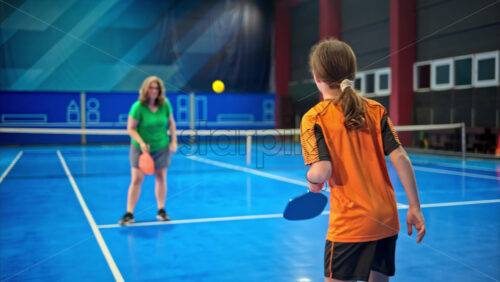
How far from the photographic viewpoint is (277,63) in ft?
87.6

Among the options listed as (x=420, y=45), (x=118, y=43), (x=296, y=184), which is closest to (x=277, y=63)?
(x=118, y=43)

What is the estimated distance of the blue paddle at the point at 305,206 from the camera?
2.26m

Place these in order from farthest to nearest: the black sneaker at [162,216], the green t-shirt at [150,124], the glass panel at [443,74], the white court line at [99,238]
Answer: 1. the glass panel at [443,74]
2. the black sneaker at [162,216]
3. the green t-shirt at [150,124]
4. the white court line at [99,238]

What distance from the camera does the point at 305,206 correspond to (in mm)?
2332

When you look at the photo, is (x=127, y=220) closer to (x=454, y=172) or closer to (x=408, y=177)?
(x=408, y=177)

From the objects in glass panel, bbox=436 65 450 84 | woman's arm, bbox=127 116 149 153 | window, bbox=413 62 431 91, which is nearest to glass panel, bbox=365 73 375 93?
window, bbox=413 62 431 91

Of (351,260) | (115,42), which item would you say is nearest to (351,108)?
(351,260)

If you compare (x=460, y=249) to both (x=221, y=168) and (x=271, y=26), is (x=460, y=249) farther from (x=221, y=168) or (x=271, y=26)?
(x=271, y=26)

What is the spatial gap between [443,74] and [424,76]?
2.84ft

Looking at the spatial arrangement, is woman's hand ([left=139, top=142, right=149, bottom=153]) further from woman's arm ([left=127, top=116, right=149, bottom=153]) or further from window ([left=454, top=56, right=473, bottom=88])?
window ([left=454, top=56, right=473, bottom=88])

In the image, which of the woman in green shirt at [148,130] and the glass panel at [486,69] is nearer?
the woman in green shirt at [148,130]

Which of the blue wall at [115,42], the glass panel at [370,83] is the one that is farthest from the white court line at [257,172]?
the glass panel at [370,83]

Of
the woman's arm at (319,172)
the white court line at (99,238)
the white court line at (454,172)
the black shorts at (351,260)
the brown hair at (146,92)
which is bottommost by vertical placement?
the white court line at (99,238)

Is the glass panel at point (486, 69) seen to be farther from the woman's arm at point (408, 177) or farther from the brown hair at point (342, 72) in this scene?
the brown hair at point (342, 72)
